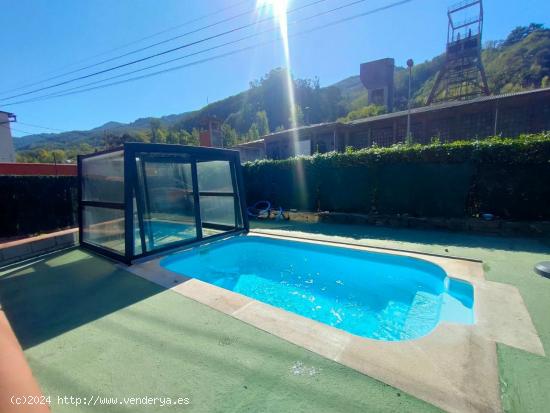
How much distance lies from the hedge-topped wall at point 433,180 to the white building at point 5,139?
1235 inches

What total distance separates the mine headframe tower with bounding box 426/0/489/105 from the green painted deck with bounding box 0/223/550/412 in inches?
1099

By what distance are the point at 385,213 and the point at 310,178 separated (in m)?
2.78

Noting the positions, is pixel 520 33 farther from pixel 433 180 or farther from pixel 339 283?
pixel 339 283

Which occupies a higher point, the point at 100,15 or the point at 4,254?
the point at 100,15

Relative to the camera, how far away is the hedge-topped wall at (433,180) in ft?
20.1

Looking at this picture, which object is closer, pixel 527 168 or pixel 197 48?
pixel 527 168

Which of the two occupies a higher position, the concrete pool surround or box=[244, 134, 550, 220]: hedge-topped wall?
box=[244, 134, 550, 220]: hedge-topped wall

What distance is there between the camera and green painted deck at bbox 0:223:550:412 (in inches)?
70.7

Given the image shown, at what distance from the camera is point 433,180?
716cm

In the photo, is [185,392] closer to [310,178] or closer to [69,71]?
[310,178]

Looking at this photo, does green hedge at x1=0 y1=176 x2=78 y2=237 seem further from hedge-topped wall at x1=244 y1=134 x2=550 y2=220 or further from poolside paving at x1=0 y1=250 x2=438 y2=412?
hedge-topped wall at x1=244 y1=134 x2=550 y2=220

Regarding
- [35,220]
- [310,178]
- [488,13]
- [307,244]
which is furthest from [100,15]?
[488,13]

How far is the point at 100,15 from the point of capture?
10.4 m

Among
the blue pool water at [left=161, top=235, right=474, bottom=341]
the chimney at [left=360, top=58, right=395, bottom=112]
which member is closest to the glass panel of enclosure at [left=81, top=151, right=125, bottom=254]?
the blue pool water at [left=161, top=235, right=474, bottom=341]
